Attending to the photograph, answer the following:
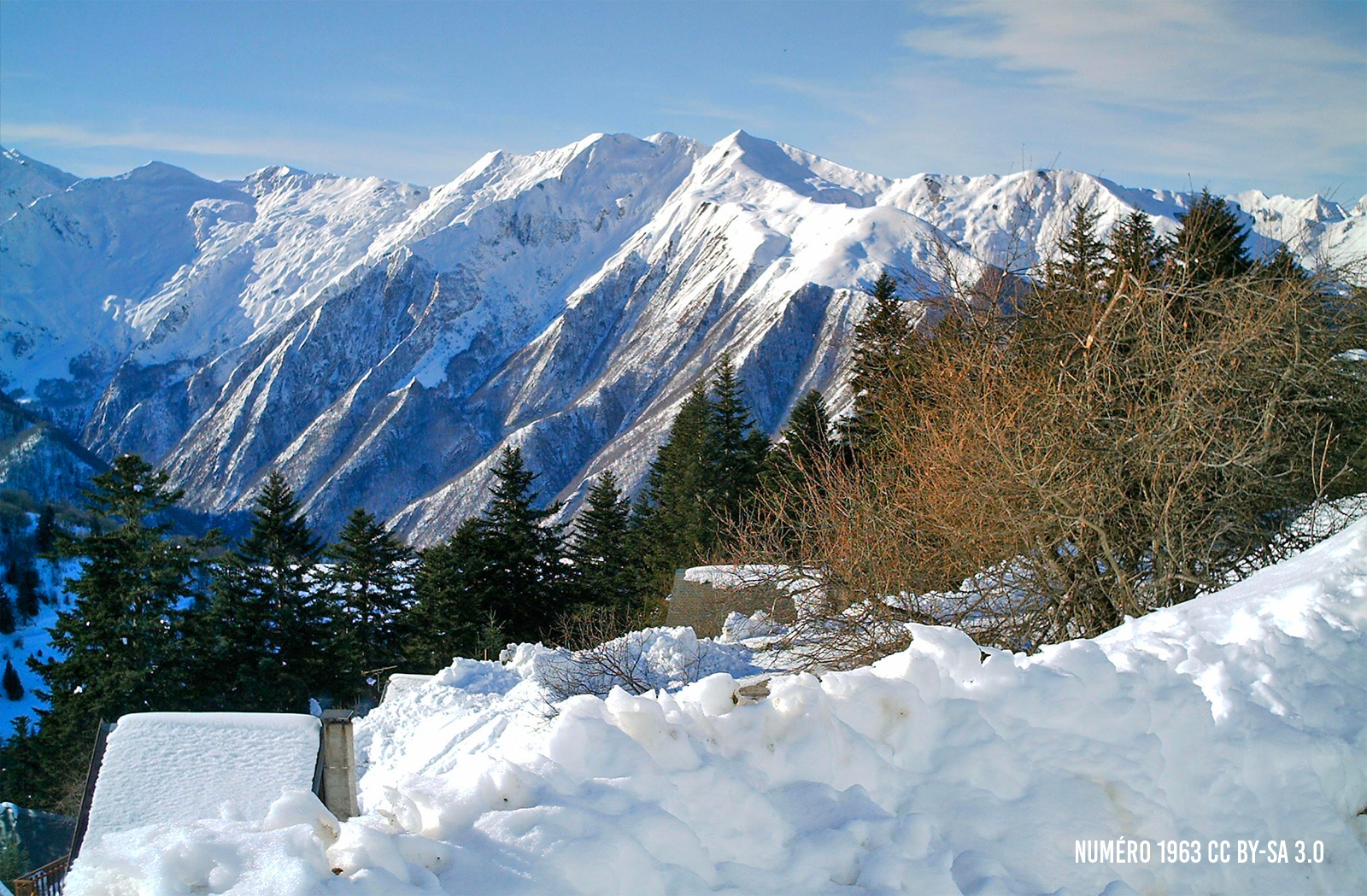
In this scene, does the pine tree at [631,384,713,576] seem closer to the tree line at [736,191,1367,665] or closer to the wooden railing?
the wooden railing

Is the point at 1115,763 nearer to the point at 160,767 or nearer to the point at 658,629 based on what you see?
the point at 160,767

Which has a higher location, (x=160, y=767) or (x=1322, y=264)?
(x=1322, y=264)

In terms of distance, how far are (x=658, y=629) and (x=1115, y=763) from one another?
14.7 meters

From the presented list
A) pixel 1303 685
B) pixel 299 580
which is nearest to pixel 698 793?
pixel 1303 685

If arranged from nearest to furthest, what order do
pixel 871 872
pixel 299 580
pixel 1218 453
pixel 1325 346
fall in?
1. pixel 871 872
2. pixel 1218 453
3. pixel 1325 346
4. pixel 299 580

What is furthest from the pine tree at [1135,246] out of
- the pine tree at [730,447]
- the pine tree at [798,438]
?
the pine tree at [730,447]

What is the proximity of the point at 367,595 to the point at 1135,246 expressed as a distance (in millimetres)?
31591

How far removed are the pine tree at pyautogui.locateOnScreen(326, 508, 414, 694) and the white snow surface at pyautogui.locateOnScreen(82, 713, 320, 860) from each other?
28184 mm

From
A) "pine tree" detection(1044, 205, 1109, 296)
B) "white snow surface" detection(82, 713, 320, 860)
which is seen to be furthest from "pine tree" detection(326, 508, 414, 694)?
"pine tree" detection(1044, 205, 1109, 296)

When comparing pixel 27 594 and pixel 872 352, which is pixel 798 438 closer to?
pixel 872 352

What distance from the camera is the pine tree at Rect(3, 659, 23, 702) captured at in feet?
279

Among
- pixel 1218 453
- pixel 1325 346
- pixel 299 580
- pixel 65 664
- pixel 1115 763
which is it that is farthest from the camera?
pixel 299 580

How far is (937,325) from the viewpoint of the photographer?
1859 cm

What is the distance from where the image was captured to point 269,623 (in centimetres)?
3797
